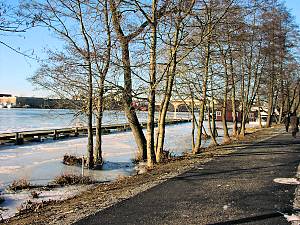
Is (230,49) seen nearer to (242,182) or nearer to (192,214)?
(242,182)

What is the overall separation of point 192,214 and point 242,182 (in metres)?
3.28

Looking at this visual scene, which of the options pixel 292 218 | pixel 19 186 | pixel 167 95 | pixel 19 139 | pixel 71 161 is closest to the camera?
pixel 292 218

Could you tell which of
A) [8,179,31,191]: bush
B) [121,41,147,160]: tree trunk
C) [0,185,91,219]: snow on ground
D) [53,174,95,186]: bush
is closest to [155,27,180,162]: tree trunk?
[121,41,147,160]: tree trunk

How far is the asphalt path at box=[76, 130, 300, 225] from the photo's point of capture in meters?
6.23

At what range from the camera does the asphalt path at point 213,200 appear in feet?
20.5

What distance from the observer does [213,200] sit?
24.5 ft

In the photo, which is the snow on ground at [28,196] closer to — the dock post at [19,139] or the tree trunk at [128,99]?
the tree trunk at [128,99]

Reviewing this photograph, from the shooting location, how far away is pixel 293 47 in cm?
3444

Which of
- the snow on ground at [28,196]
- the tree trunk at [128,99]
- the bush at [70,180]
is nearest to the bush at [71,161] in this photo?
the tree trunk at [128,99]

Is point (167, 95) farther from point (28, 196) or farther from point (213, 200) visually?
point (213, 200)

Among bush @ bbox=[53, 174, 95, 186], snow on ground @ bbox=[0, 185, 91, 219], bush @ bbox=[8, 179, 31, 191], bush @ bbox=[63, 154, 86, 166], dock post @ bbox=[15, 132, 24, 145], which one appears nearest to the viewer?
snow on ground @ bbox=[0, 185, 91, 219]

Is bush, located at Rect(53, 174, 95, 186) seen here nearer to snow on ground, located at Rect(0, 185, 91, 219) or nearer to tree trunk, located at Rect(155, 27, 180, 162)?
snow on ground, located at Rect(0, 185, 91, 219)

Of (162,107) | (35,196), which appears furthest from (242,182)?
(162,107)

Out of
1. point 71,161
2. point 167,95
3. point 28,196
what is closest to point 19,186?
point 28,196
